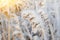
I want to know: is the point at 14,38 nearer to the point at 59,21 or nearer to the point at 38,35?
the point at 38,35

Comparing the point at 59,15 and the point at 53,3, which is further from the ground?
the point at 53,3

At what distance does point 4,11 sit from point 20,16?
196 millimetres

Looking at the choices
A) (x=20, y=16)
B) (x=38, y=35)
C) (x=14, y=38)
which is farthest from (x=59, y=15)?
(x=14, y=38)

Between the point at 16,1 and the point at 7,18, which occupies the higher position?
the point at 16,1

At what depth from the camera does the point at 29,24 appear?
163 centimetres

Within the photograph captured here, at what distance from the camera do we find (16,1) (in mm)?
1652

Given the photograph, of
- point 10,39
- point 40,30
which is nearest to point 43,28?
point 40,30

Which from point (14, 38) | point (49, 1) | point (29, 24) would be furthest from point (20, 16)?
point (49, 1)

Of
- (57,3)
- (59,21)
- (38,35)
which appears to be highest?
(57,3)

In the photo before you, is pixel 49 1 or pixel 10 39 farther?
pixel 49 1

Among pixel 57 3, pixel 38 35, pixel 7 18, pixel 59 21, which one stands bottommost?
pixel 38 35

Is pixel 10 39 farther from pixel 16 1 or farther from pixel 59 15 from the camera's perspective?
pixel 59 15

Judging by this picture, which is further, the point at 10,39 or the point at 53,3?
the point at 53,3

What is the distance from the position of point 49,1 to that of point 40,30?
38cm
